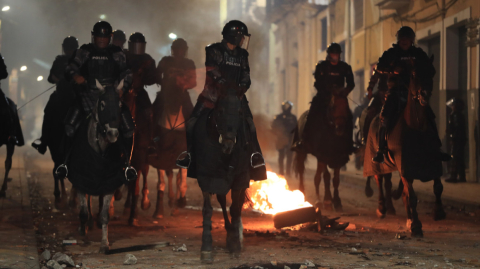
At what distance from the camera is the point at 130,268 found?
6.14m

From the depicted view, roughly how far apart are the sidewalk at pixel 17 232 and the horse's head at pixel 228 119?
2.18 m

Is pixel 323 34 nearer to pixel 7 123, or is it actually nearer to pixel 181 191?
pixel 181 191

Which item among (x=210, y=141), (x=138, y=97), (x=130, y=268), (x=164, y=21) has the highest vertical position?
(x=164, y=21)

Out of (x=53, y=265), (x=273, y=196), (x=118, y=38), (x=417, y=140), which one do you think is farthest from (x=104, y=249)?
(x=118, y=38)

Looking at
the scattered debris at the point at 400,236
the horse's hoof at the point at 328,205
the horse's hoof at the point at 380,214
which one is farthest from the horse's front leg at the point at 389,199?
the scattered debris at the point at 400,236

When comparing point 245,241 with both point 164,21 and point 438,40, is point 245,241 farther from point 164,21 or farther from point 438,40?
point 164,21

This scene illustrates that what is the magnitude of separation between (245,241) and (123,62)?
2781 mm

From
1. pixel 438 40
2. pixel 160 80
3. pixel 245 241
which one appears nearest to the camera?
pixel 245 241

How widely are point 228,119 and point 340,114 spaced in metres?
5.25

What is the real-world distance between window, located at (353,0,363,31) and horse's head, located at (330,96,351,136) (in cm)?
1660

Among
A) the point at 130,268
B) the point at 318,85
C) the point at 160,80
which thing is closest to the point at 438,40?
the point at 318,85

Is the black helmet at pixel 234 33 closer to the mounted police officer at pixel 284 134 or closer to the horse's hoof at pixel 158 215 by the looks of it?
the horse's hoof at pixel 158 215

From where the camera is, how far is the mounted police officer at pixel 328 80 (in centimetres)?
1173

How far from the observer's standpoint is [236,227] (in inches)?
289
